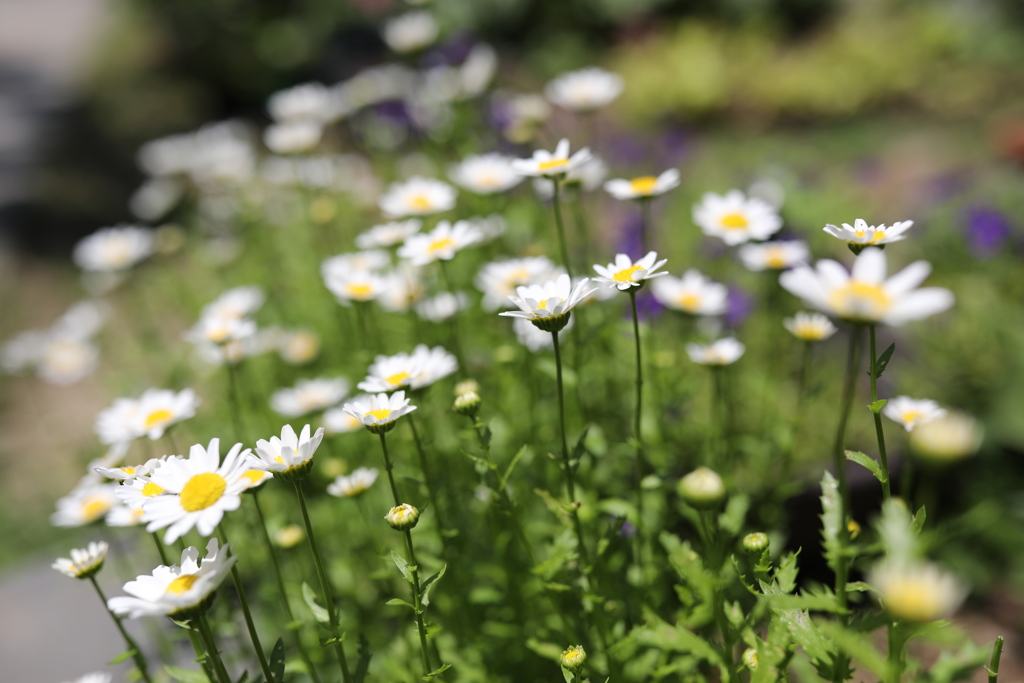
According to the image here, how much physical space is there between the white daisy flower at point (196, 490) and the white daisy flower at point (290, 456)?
25mm

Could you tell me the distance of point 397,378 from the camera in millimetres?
1160

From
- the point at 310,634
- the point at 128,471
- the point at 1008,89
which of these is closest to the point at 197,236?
the point at 310,634

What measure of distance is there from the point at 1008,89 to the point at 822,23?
2041 millimetres

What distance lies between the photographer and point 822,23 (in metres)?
6.73

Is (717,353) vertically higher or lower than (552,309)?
lower

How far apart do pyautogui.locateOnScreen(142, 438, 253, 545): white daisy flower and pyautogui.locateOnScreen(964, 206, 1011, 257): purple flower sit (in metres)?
2.71

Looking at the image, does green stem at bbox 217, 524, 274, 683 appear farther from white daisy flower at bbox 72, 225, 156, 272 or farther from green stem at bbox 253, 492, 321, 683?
white daisy flower at bbox 72, 225, 156, 272

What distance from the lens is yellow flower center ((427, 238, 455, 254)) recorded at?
53.5 inches

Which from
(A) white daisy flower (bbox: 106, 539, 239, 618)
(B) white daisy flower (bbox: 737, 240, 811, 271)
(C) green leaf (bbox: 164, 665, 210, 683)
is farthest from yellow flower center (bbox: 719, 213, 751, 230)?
(C) green leaf (bbox: 164, 665, 210, 683)

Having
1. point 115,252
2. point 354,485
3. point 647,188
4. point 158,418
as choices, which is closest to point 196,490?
point 354,485

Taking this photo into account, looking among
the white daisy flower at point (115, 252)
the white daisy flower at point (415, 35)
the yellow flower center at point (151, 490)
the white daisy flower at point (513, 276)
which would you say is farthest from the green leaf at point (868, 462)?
the white daisy flower at point (115, 252)

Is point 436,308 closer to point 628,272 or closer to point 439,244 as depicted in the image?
point 439,244

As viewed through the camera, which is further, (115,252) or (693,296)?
(115,252)

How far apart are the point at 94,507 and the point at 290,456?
658mm
